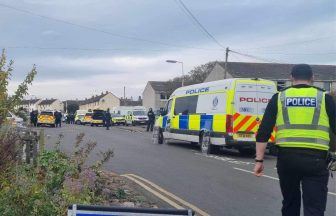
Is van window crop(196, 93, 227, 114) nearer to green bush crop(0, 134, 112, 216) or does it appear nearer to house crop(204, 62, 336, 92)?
green bush crop(0, 134, 112, 216)

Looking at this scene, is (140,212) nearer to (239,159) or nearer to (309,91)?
(309,91)

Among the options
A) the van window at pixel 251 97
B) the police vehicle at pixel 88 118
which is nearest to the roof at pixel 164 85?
the police vehicle at pixel 88 118

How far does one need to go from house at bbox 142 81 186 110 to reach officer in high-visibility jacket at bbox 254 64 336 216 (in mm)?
86675

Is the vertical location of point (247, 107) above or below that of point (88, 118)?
below

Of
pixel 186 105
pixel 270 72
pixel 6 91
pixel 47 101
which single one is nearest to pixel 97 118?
pixel 270 72

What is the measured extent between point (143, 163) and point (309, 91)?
11.0 m

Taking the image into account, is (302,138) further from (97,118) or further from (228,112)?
(97,118)

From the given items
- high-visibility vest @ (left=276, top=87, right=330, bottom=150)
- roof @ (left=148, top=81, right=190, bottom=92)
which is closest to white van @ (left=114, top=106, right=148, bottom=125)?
roof @ (left=148, top=81, right=190, bottom=92)

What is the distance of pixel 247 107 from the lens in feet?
57.8

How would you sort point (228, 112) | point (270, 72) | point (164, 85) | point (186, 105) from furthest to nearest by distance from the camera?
point (164, 85), point (270, 72), point (186, 105), point (228, 112)

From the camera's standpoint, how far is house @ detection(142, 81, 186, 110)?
307 feet

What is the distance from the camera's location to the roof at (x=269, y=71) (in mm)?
64875

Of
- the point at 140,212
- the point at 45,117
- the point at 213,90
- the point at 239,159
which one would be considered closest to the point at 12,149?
the point at 140,212

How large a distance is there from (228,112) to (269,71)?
51054 millimetres
